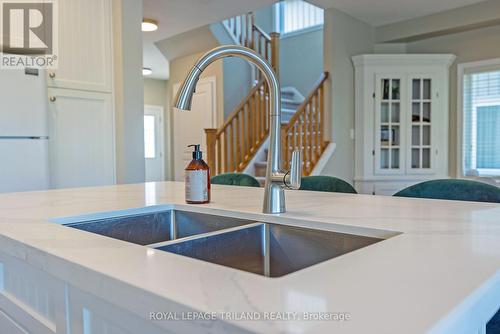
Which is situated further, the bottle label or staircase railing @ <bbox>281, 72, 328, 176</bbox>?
staircase railing @ <bbox>281, 72, 328, 176</bbox>

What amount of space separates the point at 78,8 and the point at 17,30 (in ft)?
1.60

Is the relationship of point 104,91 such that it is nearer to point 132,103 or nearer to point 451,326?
point 132,103

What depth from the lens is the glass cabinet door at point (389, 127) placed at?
4785 mm

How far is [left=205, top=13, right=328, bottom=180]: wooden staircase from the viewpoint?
14.4 ft

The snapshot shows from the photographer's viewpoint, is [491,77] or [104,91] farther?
[491,77]

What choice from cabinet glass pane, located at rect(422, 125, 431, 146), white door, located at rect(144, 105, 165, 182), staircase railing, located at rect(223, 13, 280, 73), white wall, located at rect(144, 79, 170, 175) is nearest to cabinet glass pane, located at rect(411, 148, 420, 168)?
cabinet glass pane, located at rect(422, 125, 431, 146)

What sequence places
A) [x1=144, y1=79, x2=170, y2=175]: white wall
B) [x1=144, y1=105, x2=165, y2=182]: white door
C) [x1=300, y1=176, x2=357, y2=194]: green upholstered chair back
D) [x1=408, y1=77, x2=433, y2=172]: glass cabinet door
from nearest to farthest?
[x1=300, y1=176, x2=357, y2=194]: green upholstered chair back < [x1=408, y1=77, x2=433, y2=172]: glass cabinet door < [x1=144, y1=79, x2=170, y2=175]: white wall < [x1=144, y1=105, x2=165, y2=182]: white door

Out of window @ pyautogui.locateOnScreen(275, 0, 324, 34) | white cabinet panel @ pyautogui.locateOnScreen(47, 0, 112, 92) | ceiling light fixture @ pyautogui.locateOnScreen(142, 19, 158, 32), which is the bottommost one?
white cabinet panel @ pyautogui.locateOnScreen(47, 0, 112, 92)

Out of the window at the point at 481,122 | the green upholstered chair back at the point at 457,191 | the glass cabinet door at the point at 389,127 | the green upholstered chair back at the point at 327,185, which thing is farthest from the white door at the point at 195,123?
the green upholstered chair back at the point at 457,191

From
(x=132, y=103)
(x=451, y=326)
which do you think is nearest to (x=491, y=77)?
(x=132, y=103)

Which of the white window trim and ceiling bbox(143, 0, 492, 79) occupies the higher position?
ceiling bbox(143, 0, 492, 79)

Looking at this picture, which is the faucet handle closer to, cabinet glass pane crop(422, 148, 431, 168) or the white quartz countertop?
the white quartz countertop

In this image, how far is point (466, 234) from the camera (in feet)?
2.60

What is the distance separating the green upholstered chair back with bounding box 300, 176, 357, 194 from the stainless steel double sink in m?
0.80
